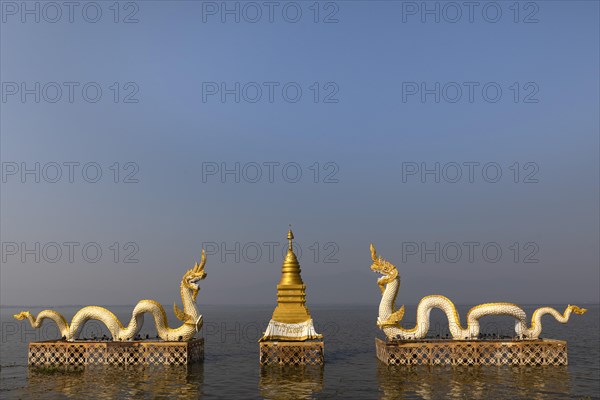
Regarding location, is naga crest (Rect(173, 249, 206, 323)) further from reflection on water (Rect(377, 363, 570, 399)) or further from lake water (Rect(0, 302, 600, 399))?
reflection on water (Rect(377, 363, 570, 399))

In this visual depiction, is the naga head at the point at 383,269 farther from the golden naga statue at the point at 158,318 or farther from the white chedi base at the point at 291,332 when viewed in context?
the golden naga statue at the point at 158,318

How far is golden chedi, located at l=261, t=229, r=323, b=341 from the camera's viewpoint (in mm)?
40219

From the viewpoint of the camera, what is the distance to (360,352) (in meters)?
58.1

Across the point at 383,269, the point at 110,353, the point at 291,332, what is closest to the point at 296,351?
the point at 291,332

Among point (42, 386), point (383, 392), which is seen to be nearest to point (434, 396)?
point (383, 392)

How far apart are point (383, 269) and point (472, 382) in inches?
407

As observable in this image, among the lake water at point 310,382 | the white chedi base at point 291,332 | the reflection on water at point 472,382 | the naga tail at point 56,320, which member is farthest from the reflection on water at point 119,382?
the reflection on water at point 472,382

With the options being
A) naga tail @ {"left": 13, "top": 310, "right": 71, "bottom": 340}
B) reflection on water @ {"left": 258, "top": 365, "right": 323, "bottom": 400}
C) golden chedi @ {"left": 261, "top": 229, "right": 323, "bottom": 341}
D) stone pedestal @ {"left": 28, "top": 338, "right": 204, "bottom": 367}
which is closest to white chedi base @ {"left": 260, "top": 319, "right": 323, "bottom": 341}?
golden chedi @ {"left": 261, "top": 229, "right": 323, "bottom": 341}

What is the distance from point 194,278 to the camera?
41750 millimetres

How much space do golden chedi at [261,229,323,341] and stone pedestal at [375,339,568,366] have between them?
6276mm

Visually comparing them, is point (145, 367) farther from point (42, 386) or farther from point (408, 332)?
point (408, 332)

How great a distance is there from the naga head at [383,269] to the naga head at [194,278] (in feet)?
44.6

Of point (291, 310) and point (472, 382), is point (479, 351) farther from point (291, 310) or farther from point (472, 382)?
point (291, 310)

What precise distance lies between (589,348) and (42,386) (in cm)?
6206
